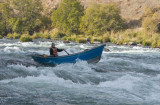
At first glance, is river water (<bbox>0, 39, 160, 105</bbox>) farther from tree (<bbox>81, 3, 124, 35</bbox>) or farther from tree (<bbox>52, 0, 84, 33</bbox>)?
tree (<bbox>52, 0, 84, 33</bbox>)

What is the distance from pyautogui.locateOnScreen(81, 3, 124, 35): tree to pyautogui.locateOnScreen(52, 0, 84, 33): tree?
3.39m

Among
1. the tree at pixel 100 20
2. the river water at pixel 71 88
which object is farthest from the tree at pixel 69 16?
the river water at pixel 71 88

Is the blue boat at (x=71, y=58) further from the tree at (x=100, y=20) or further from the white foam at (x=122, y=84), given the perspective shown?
the tree at (x=100, y=20)

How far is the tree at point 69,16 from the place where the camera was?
164 ft

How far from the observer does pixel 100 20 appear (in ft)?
146

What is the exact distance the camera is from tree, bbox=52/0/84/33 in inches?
1970

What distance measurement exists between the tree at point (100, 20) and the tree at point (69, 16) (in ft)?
11.1

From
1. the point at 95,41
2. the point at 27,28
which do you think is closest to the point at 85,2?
the point at 27,28

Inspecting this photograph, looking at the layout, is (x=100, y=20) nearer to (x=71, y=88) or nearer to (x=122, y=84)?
(x=122, y=84)

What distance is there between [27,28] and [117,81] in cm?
4941

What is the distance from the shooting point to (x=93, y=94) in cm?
816

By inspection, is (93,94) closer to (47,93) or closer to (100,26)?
(47,93)

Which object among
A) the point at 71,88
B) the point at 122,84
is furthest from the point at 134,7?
the point at 71,88

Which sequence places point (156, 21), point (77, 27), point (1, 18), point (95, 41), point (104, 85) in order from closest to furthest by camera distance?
point (104, 85) → point (95, 41) → point (156, 21) → point (77, 27) → point (1, 18)
